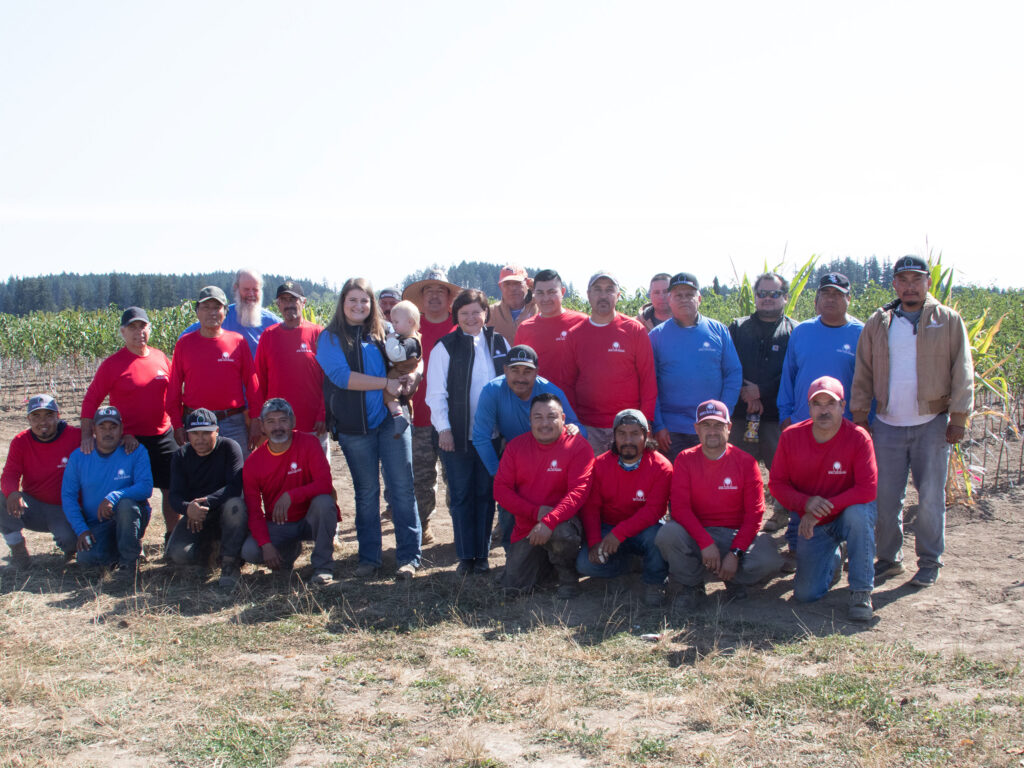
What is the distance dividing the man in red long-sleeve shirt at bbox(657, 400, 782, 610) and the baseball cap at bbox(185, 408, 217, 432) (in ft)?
11.2

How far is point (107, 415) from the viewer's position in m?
6.14

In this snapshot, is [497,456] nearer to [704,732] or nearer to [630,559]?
[630,559]

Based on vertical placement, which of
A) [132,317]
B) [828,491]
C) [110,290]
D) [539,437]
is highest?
[110,290]

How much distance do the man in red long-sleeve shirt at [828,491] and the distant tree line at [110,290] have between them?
73693 millimetres

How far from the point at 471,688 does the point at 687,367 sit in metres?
2.90

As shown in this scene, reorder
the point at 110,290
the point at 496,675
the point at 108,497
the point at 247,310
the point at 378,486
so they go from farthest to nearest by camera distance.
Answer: the point at 110,290 < the point at 247,310 < the point at 108,497 < the point at 378,486 < the point at 496,675

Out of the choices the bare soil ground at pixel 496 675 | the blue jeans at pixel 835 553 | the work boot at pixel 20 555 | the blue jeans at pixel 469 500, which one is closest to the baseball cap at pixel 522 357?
the blue jeans at pixel 469 500

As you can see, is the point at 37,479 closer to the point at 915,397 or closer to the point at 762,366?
the point at 762,366

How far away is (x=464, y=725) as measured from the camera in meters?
3.62

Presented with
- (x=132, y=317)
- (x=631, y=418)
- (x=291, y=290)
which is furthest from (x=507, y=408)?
(x=132, y=317)

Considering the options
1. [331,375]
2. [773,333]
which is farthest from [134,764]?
[773,333]

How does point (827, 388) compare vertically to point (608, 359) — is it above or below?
below

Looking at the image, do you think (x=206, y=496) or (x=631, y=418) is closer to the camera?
(x=631, y=418)

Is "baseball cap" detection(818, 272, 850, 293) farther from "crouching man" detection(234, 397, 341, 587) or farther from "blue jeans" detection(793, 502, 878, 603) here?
"crouching man" detection(234, 397, 341, 587)
